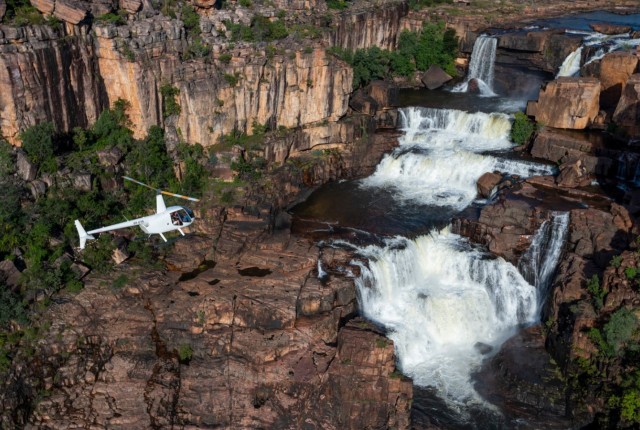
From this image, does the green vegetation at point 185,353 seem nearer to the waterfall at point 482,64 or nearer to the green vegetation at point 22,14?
the green vegetation at point 22,14

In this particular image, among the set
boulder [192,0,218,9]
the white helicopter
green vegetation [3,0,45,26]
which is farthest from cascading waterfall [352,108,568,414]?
green vegetation [3,0,45,26]

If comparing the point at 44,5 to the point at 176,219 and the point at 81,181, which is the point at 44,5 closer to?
the point at 81,181

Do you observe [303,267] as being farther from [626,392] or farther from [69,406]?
[626,392]

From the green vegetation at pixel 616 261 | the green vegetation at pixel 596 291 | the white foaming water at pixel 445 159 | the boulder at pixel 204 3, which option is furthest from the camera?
the boulder at pixel 204 3

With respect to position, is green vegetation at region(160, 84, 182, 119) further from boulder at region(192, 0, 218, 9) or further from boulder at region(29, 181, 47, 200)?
boulder at region(29, 181, 47, 200)

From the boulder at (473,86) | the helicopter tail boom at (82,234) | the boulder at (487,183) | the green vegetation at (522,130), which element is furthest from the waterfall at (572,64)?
the helicopter tail boom at (82,234)

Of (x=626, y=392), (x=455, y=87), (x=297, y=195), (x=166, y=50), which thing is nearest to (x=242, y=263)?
(x=297, y=195)

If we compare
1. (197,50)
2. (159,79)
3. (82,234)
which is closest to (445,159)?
(197,50)
